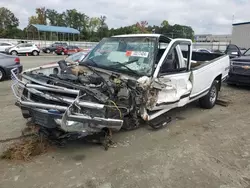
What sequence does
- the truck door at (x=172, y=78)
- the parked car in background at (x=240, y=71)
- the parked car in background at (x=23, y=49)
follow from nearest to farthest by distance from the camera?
1. the truck door at (x=172, y=78)
2. the parked car in background at (x=240, y=71)
3. the parked car in background at (x=23, y=49)

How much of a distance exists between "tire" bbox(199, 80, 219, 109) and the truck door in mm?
1306

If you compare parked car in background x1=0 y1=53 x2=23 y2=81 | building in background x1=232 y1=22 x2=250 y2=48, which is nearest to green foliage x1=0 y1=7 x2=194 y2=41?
building in background x1=232 y1=22 x2=250 y2=48

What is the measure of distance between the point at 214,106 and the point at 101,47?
3.69m

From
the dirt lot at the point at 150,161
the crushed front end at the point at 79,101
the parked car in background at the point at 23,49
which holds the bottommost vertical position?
the dirt lot at the point at 150,161

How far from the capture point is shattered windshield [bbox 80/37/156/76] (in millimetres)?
4059

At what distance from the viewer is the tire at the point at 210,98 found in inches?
232

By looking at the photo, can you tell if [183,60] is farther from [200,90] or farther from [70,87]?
[70,87]

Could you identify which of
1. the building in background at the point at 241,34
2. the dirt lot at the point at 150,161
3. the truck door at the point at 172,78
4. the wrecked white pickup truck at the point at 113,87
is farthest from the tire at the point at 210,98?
the building in background at the point at 241,34

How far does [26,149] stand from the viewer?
3564 mm

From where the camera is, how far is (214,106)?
640cm

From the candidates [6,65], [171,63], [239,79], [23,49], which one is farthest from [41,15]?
[171,63]

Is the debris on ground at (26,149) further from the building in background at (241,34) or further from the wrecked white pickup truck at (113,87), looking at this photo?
the building in background at (241,34)

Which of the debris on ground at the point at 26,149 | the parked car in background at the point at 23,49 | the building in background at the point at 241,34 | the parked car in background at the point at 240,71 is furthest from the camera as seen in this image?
the building in background at the point at 241,34

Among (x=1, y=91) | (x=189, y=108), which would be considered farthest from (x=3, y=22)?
(x=189, y=108)
